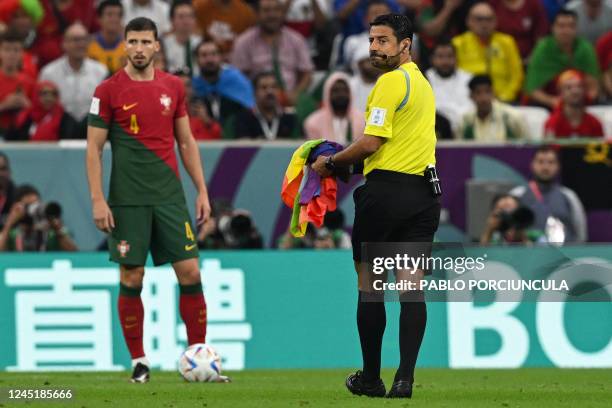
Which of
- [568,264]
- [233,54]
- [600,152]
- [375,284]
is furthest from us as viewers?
[233,54]

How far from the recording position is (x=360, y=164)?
9.11 meters

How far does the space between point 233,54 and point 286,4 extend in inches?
45.2

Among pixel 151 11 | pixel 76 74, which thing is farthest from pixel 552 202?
pixel 151 11

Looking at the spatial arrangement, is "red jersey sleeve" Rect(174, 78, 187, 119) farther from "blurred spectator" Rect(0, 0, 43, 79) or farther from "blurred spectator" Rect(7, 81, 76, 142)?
"blurred spectator" Rect(0, 0, 43, 79)

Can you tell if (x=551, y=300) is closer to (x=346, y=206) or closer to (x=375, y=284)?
(x=346, y=206)

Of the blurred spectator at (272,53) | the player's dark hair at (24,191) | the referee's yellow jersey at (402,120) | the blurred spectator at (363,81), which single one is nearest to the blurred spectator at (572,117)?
the blurred spectator at (363,81)

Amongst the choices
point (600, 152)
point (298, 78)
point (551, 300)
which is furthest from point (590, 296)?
point (298, 78)

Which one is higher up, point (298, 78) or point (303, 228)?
point (298, 78)

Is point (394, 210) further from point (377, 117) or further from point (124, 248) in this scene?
point (124, 248)

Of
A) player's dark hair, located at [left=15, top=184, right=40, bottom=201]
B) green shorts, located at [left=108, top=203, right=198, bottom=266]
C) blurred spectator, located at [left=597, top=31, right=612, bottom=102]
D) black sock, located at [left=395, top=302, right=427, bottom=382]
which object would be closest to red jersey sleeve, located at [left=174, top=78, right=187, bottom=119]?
green shorts, located at [left=108, top=203, right=198, bottom=266]

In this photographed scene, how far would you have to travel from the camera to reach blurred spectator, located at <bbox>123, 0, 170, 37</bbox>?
705 inches

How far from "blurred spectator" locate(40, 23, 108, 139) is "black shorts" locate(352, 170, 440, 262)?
26.2ft

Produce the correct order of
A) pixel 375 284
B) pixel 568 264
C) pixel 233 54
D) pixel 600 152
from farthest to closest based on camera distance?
pixel 233 54 → pixel 600 152 → pixel 568 264 → pixel 375 284

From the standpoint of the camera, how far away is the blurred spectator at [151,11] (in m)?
17.9
